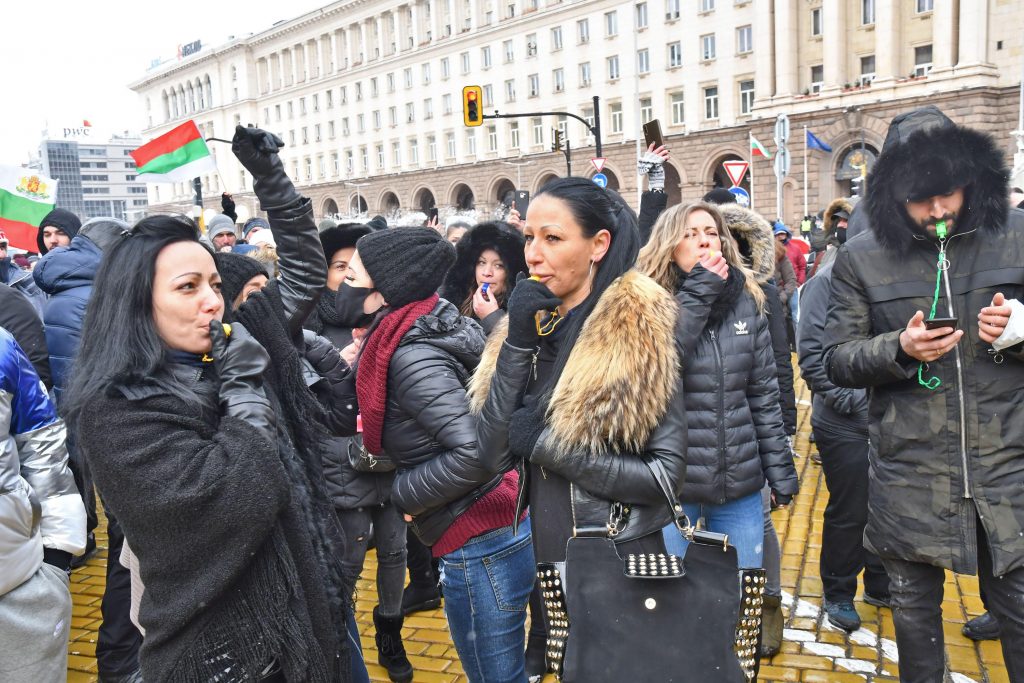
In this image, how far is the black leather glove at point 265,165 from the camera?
276 centimetres

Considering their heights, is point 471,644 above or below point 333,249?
below

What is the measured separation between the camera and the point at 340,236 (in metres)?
4.65

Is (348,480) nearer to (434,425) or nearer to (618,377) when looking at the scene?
(434,425)

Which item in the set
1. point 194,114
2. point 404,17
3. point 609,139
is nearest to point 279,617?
point 609,139

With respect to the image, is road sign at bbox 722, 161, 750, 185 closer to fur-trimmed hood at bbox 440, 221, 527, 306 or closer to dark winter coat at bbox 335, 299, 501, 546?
fur-trimmed hood at bbox 440, 221, 527, 306

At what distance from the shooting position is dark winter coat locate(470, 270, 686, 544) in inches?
87.0

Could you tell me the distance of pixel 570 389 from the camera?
227 centimetres

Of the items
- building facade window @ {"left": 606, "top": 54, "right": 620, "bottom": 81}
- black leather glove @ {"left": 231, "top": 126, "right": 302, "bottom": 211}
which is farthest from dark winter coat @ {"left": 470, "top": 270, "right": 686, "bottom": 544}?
building facade window @ {"left": 606, "top": 54, "right": 620, "bottom": 81}

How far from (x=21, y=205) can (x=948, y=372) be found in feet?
27.7

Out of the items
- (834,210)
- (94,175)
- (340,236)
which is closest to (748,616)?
(340,236)

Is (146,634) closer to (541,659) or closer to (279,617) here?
(279,617)

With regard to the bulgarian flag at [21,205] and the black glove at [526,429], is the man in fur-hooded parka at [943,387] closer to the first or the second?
the black glove at [526,429]

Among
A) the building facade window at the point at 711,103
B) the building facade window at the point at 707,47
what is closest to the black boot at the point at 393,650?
the building facade window at the point at 711,103

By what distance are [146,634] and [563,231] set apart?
1560 mm
